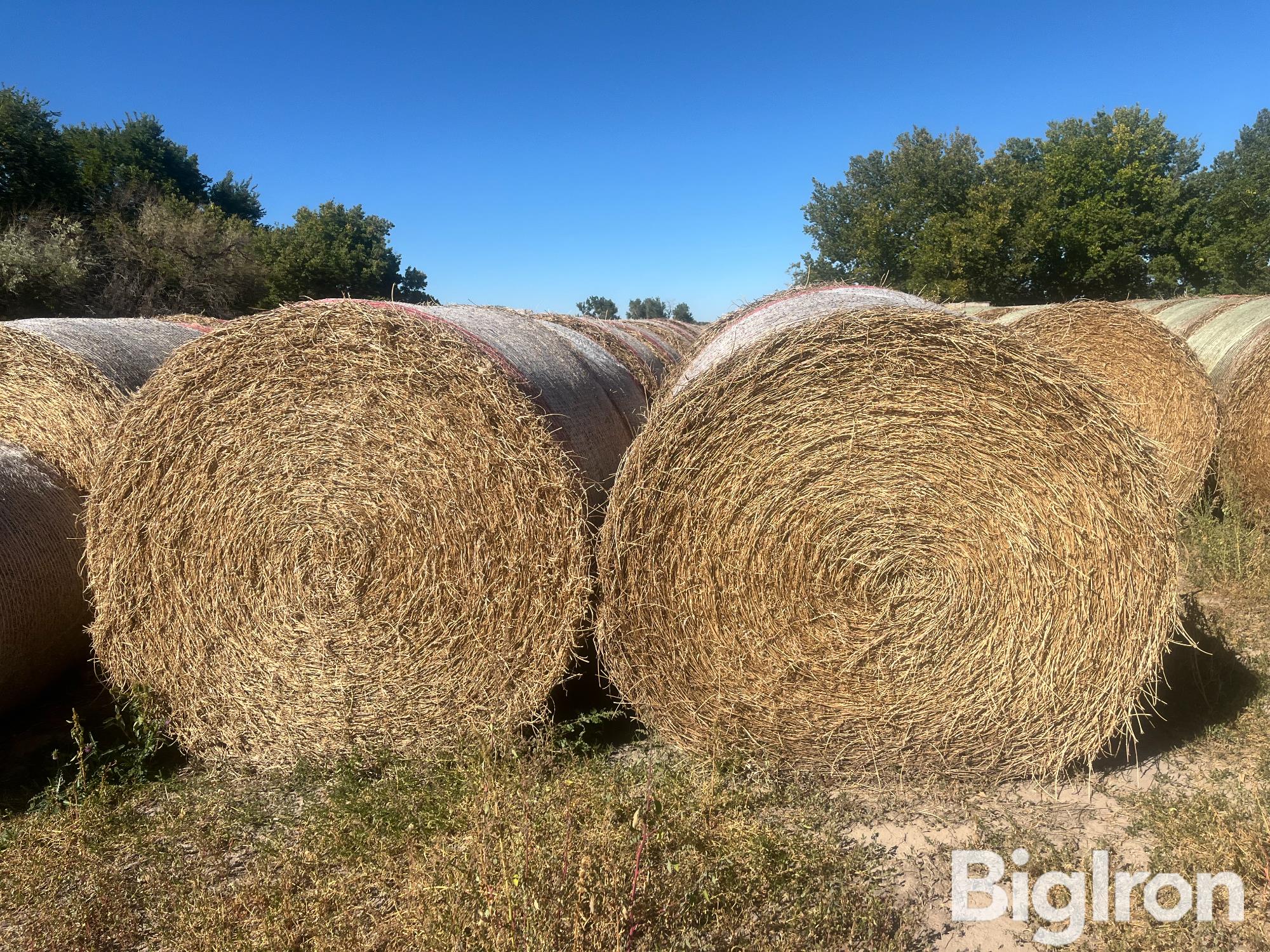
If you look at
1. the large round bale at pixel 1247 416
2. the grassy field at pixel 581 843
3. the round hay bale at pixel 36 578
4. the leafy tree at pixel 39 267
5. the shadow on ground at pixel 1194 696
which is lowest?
the grassy field at pixel 581 843

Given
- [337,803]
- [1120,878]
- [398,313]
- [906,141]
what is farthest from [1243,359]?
[906,141]

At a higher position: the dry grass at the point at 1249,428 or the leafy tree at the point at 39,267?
the leafy tree at the point at 39,267

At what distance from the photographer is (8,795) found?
150 inches

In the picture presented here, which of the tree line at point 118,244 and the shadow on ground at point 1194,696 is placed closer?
the shadow on ground at point 1194,696

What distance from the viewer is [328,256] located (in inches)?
1372

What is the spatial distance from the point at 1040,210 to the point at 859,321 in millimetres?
34109

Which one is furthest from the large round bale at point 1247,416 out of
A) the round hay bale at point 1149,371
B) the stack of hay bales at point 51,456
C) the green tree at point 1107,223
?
the green tree at point 1107,223

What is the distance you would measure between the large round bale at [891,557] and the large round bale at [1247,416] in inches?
196

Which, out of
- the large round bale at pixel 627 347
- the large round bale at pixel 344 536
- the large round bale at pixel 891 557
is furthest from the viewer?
the large round bale at pixel 627 347

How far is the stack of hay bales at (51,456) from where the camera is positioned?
4.27 meters

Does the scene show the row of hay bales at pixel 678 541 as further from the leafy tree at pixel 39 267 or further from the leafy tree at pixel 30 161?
the leafy tree at pixel 30 161

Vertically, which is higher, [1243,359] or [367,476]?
[1243,359]

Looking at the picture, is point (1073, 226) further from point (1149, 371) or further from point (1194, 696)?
point (1194, 696)

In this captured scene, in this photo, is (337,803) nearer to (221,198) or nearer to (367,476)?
(367,476)
